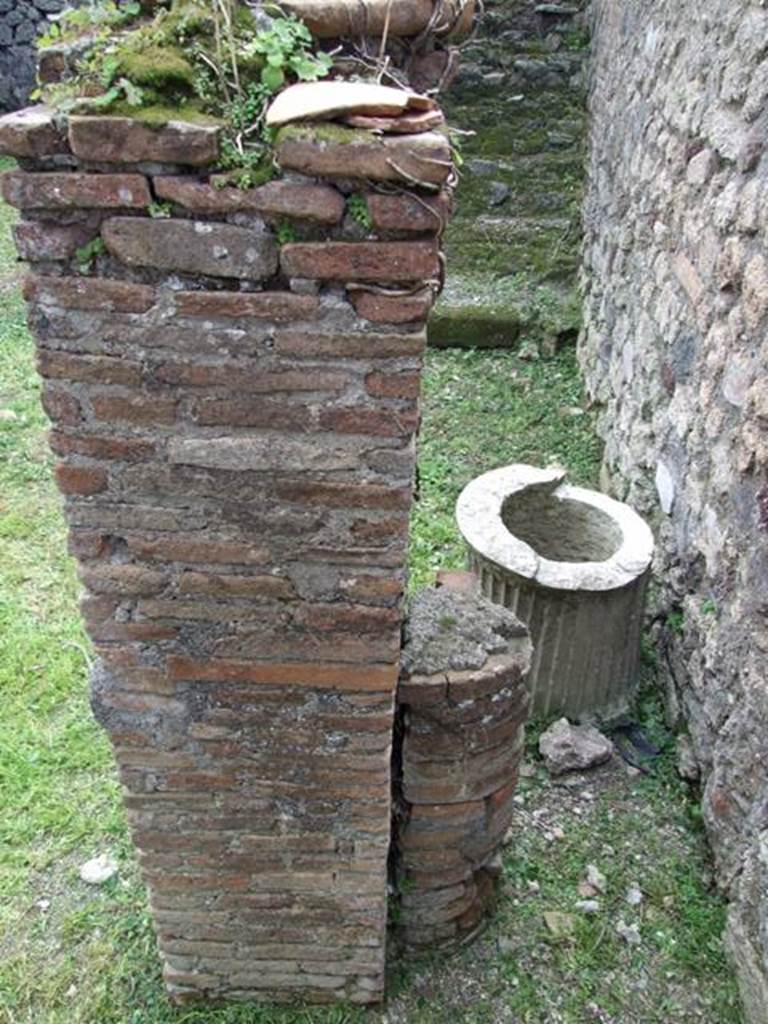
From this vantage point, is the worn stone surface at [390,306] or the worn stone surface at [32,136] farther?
the worn stone surface at [390,306]

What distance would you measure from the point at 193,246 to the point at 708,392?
2335 millimetres

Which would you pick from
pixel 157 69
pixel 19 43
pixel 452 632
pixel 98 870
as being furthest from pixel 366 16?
pixel 19 43

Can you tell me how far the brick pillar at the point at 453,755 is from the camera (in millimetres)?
2266

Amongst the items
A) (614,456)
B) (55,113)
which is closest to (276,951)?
(55,113)

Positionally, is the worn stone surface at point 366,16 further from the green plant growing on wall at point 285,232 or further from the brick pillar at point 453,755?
the brick pillar at point 453,755

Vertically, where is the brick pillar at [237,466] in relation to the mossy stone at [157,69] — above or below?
below

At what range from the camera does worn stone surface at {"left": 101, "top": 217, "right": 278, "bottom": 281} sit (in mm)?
1473

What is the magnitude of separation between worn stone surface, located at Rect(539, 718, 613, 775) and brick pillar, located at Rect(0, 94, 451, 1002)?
1.15 metres

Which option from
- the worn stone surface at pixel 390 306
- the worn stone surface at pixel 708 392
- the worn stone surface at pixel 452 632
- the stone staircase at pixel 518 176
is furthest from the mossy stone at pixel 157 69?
the stone staircase at pixel 518 176

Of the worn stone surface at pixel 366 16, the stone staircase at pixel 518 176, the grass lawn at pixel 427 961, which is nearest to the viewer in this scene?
the worn stone surface at pixel 366 16

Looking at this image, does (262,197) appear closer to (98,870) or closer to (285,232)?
(285,232)

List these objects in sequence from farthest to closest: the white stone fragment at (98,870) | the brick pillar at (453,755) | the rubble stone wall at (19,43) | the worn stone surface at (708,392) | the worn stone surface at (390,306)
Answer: the rubble stone wall at (19,43), the white stone fragment at (98,870), the worn stone surface at (708,392), the brick pillar at (453,755), the worn stone surface at (390,306)

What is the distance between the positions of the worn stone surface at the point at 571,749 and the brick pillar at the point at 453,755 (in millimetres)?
661

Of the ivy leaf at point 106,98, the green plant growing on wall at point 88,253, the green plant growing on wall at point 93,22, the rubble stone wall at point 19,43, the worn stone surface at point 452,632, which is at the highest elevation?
the green plant growing on wall at point 93,22
